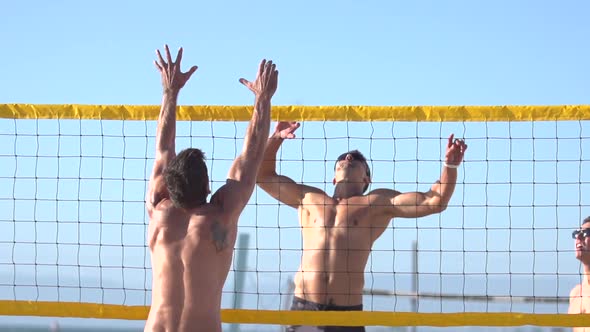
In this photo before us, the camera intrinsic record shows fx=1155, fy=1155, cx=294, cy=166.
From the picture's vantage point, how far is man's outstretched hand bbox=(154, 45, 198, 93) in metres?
7.48

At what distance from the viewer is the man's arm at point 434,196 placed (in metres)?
8.17

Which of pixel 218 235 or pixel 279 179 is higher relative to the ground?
pixel 279 179

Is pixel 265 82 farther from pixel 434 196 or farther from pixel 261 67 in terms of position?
pixel 434 196

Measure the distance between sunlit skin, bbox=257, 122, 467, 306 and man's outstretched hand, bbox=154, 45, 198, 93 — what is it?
1.20 m

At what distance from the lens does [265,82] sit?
24.0ft

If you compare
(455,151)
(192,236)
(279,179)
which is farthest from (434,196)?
(192,236)

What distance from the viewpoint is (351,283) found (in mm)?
8375

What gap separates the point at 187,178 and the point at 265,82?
3.36ft

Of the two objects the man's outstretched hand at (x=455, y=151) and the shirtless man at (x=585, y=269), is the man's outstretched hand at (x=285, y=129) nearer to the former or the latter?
the man's outstretched hand at (x=455, y=151)

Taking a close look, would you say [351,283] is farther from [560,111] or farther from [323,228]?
[560,111]

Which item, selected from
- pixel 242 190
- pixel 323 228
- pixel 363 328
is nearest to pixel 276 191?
pixel 323 228

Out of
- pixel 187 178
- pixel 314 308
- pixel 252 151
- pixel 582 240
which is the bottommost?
pixel 314 308

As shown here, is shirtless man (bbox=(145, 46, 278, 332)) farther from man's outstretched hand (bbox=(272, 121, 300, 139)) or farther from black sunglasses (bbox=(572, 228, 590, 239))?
black sunglasses (bbox=(572, 228, 590, 239))

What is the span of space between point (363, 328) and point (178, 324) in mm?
2026
